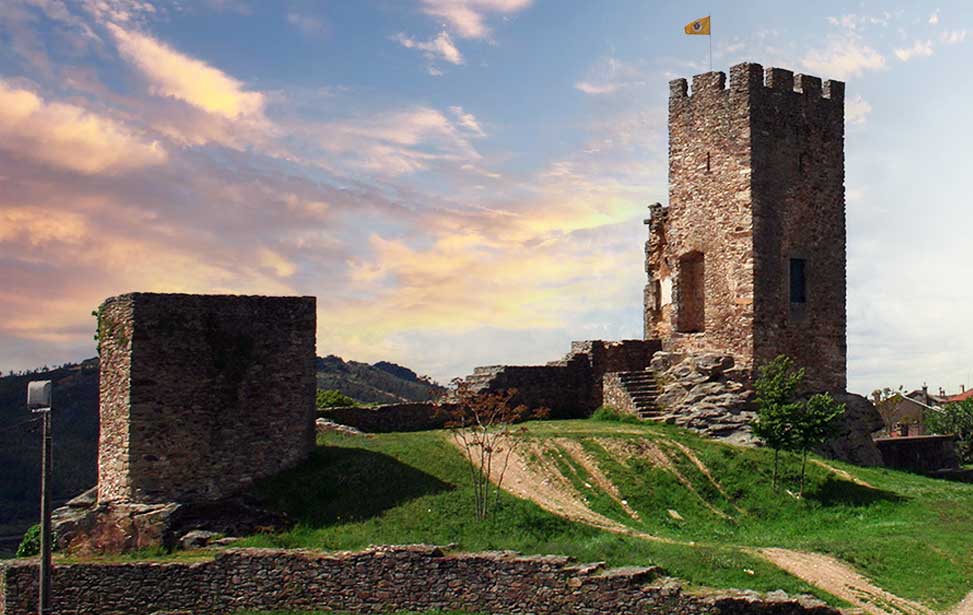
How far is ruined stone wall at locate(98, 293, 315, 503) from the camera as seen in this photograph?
2150cm

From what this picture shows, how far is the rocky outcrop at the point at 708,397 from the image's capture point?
94.9ft

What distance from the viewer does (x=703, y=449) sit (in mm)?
26219

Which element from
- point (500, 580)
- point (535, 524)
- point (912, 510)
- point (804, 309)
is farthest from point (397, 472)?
point (804, 309)

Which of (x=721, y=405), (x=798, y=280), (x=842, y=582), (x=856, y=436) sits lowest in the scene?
(x=842, y=582)

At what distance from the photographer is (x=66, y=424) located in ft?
211

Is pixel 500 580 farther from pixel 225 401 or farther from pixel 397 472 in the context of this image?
pixel 225 401

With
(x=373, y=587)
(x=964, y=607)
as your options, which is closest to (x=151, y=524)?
(x=373, y=587)

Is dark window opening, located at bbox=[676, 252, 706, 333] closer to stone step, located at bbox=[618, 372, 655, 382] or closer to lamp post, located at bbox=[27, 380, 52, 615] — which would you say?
stone step, located at bbox=[618, 372, 655, 382]

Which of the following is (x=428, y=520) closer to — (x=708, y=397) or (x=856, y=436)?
(x=708, y=397)

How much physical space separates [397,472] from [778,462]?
33.6 ft

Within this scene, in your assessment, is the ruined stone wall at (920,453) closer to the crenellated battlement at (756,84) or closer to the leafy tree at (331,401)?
the crenellated battlement at (756,84)

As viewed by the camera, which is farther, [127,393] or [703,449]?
[703,449]

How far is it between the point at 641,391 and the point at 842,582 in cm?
1451

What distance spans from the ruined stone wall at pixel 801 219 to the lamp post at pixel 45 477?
2081cm
